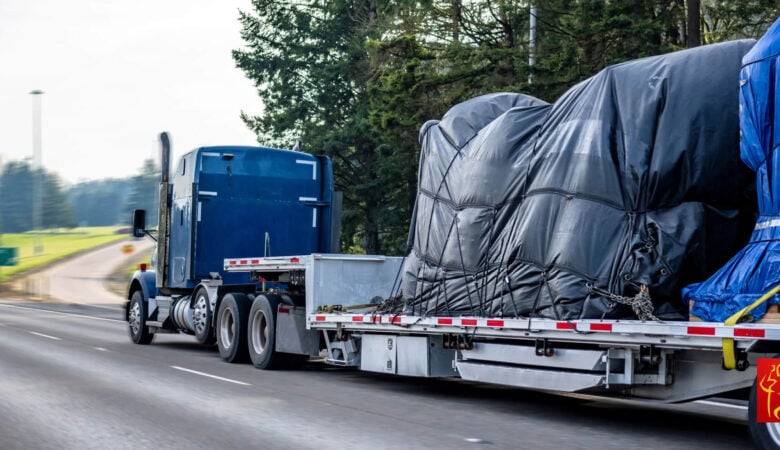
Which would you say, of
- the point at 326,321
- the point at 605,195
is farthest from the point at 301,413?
the point at 605,195

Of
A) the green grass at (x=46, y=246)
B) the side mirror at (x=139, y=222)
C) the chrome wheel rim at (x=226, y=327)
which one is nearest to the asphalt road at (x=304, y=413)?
the chrome wheel rim at (x=226, y=327)

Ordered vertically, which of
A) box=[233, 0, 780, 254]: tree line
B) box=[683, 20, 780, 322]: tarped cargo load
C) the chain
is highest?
box=[233, 0, 780, 254]: tree line

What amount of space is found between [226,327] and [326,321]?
3.24m

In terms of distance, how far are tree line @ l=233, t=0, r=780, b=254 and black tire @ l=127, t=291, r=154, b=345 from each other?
7313mm

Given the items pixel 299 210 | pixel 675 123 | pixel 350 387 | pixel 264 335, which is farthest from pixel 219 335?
pixel 675 123

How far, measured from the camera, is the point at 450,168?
11.8 meters

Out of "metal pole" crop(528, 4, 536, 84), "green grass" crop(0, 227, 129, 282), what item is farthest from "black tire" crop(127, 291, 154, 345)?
"green grass" crop(0, 227, 129, 282)

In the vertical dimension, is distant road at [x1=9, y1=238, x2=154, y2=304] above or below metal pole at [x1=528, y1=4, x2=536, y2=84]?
below

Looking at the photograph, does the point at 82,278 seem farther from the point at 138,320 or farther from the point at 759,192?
the point at 759,192

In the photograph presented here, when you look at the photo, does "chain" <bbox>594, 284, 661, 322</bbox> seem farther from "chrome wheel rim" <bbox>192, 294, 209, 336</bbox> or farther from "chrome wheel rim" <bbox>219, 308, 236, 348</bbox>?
"chrome wheel rim" <bbox>192, 294, 209, 336</bbox>

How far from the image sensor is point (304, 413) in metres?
10.5

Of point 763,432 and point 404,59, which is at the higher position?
point 404,59

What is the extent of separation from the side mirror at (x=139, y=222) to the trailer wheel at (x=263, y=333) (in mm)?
4991

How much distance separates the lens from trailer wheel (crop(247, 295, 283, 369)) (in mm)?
15195
